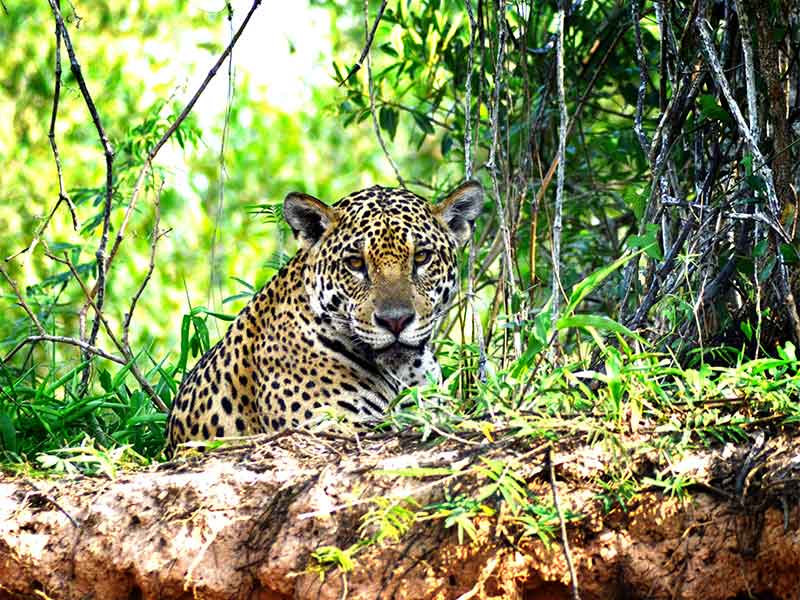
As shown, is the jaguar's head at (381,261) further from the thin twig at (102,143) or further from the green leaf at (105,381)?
the green leaf at (105,381)

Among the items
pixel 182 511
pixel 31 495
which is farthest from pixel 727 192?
pixel 31 495

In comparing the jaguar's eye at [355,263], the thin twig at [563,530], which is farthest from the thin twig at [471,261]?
the thin twig at [563,530]

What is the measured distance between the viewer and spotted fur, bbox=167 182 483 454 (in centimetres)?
662

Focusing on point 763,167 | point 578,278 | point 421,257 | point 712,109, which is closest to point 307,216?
point 421,257

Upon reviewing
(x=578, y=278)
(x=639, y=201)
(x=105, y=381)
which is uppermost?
(x=639, y=201)

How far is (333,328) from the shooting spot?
6766 millimetres

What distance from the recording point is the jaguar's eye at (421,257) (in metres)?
6.90

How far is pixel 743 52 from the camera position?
20.8 ft

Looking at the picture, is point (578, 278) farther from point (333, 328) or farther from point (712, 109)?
point (712, 109)

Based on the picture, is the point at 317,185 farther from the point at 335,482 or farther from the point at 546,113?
the point at 335,482

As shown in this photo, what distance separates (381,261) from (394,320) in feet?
1.28

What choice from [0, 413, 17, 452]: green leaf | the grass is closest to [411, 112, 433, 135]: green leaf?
[0, 413, 17, 452]: green leaf

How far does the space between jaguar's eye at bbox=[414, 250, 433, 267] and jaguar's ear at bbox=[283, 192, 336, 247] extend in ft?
1.64

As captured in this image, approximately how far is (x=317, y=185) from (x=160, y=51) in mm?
3236
